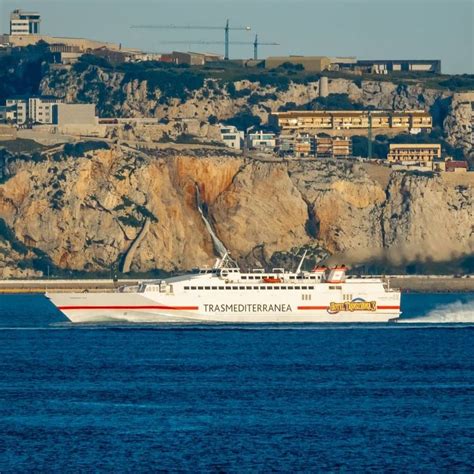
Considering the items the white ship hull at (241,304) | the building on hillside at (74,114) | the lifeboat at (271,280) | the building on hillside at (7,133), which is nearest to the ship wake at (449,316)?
the white ship hull at (241,304)

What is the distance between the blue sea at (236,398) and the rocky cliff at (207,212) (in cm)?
6081

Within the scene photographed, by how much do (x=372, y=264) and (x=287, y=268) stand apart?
758 centimetres

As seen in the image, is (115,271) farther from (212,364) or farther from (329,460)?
(329,460)

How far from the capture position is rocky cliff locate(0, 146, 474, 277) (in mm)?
167375

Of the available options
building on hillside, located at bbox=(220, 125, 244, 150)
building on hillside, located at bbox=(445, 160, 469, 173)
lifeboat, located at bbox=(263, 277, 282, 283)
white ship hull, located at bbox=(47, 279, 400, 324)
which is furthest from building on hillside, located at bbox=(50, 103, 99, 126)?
white ship hull, located at bbox=(47, 279, 400, 324)

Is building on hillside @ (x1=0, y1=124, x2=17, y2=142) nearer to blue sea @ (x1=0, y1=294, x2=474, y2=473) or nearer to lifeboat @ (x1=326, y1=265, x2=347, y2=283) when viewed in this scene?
blue sea @ (x1=0, y1=294, x2=474, y2=473)

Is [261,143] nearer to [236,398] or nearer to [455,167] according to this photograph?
[455,167]

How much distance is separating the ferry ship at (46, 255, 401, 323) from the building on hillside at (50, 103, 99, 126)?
85.0 meters

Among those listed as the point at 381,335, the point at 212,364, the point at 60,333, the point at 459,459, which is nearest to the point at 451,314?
the point at 381,335

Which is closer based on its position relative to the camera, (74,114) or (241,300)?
(241,300)

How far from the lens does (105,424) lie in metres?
64.1

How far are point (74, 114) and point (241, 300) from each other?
8963 centimetres

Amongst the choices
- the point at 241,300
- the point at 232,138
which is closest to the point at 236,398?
the point at 241,300

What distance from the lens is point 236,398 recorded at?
70.9 meters
